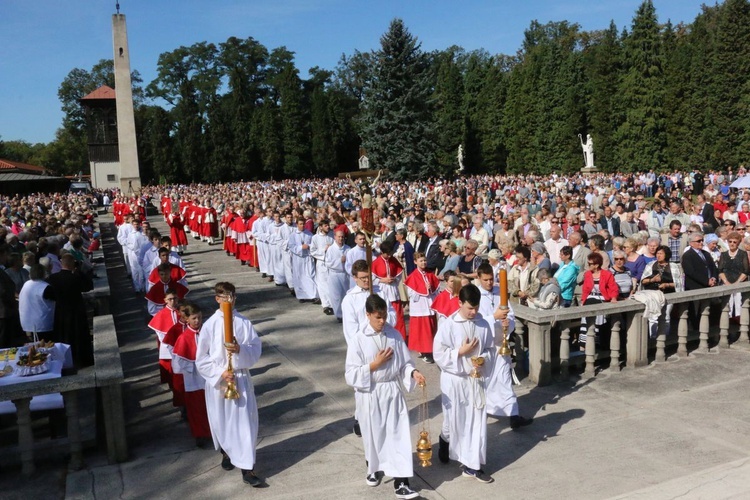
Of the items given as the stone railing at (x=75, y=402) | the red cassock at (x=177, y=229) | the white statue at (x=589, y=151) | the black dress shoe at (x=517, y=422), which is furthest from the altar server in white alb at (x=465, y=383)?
the white statue at (x=589, y=151)

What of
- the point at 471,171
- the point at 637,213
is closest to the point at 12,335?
the point at 637,213

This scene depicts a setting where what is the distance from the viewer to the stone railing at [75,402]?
6.21m

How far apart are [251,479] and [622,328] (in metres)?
5.37

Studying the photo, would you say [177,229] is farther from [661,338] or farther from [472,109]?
[472,109]

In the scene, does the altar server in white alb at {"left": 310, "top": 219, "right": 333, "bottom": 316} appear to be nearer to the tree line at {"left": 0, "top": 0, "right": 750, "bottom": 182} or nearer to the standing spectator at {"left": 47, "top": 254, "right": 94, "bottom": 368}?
the standing spectator at {"left": 47, "top": 254, "right": 94, "bottom": 368}

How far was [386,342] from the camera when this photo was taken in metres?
5.79

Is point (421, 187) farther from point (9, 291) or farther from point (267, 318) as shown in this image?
point (9, 291)

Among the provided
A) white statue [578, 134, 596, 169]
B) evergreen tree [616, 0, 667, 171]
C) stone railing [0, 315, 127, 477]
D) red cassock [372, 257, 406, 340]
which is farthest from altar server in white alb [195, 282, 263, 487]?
white statue [578, 134, 596, 169]

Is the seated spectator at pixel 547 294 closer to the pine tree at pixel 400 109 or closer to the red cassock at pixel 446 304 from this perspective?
the red cassock at pixel 446 304

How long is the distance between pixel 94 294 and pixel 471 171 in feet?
179

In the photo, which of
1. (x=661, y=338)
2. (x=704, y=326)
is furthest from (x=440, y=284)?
(x=704, y=326)

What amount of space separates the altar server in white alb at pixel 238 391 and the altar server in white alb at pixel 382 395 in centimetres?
109

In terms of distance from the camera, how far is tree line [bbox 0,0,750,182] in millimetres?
45531

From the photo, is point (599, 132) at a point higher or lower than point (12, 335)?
higher
